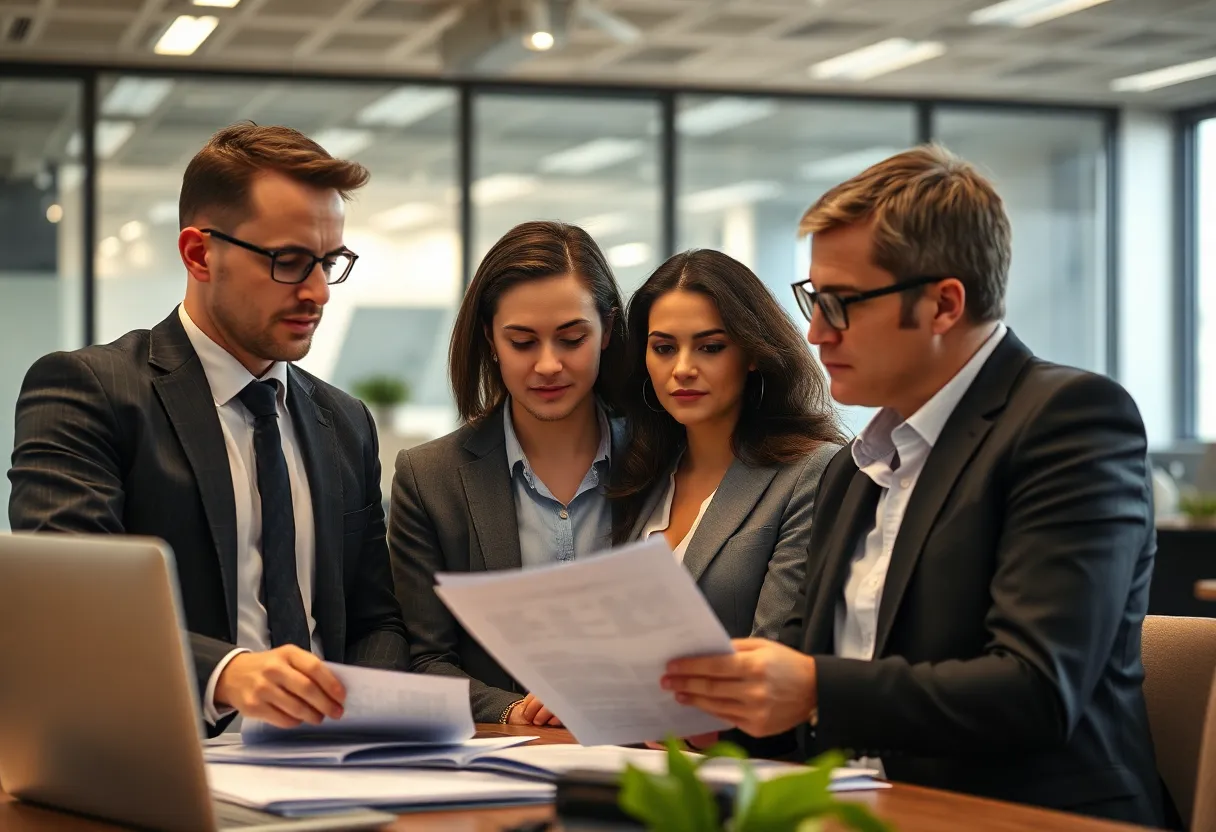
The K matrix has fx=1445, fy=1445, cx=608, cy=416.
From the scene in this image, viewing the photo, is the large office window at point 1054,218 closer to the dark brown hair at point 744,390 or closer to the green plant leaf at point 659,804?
the dark brown hair at point 744,390

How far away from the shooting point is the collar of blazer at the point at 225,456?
2301 millimetres

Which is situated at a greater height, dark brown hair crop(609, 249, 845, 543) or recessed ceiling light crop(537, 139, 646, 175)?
recessed ceiling light crop(537, 139, 646, 175)

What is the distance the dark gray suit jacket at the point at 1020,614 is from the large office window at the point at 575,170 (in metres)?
7.59

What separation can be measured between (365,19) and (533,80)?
1685mm

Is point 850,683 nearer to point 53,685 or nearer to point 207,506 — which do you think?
point 53,685

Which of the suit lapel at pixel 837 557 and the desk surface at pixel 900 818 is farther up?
the suit lapel at pixel 837 557

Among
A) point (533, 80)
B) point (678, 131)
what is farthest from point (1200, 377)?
point (533, 80)

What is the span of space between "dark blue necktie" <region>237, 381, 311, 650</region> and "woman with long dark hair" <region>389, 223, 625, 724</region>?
285mm

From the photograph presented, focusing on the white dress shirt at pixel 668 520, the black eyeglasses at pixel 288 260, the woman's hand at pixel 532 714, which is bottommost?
the woman's hand at pixel 532 714

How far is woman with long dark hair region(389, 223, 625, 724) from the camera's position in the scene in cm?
266

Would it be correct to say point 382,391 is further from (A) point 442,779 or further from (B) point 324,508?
(A) point 442,779

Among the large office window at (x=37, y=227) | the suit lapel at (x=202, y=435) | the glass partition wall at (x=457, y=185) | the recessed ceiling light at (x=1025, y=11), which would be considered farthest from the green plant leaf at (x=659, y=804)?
the large office window at (x=37, y=227)

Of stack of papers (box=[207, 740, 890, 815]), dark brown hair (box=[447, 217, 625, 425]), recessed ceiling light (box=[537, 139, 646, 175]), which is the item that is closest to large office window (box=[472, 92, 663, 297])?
recessed ceiling light (box=[537, 139, 646, 175])

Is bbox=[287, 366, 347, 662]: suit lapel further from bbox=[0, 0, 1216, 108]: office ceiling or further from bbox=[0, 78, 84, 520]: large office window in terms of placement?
bbox=[0, 78, 84, 520]: large office window
